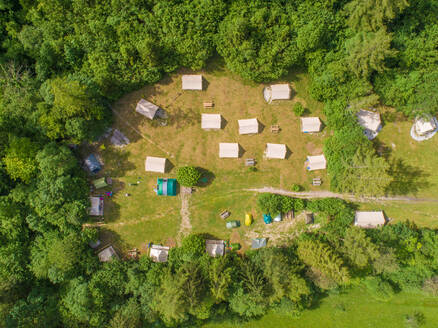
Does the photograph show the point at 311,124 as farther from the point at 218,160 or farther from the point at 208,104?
the point at 208,104

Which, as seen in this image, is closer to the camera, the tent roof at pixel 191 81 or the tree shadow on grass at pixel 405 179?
the tent roof at pixel 191 81

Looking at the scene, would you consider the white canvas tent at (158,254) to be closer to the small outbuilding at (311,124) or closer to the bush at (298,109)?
the small outbuilding at (311,124)

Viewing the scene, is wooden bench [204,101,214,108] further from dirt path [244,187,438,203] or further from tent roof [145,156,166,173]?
dirt path [244,187,438,203]

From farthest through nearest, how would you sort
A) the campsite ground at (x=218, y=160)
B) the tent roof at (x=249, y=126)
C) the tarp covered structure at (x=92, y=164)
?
1. the campsite ground at (x=218, y=160)
2. the tent roof at (x=249, y=126)
3. the tarp covered structure at (x=92, y=164)

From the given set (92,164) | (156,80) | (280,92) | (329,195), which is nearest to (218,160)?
(280,92)

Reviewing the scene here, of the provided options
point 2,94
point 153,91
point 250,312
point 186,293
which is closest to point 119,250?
point 186,293

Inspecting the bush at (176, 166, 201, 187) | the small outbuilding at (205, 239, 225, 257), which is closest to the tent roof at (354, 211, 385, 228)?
the small outbuilding at (205, 239, 225, 257)

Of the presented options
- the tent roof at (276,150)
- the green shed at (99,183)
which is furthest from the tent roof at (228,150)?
the green shed at (99,183)
